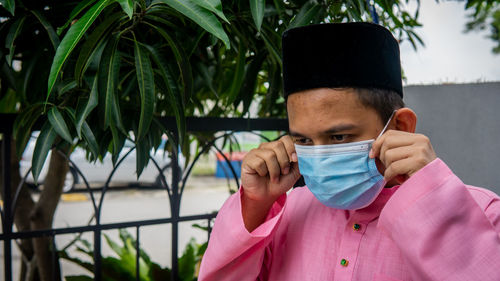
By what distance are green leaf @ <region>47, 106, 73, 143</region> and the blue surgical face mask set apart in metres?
0.66

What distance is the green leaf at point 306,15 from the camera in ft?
3.79

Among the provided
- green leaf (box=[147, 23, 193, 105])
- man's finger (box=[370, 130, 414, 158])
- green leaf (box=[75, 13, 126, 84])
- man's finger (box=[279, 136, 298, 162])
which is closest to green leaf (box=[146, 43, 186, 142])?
green leaf (box=[147, 23, 193, 105])

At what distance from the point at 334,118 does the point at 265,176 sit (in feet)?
0.82

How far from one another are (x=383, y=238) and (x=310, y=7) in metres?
0.70

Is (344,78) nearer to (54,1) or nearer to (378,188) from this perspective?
(378,188)

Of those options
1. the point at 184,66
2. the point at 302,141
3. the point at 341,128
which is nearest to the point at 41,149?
the point at 184,66

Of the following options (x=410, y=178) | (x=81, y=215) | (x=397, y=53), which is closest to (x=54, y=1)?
(x=397, y=53)

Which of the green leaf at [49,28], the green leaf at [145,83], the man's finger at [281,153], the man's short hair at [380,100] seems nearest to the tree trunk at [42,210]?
the green leaf at [49,28]

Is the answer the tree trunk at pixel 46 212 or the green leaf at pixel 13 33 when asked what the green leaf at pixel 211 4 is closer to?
the green leaf at pixel 13 33

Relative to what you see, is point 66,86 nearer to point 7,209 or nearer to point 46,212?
point 7,209

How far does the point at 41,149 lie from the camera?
46.3 inches

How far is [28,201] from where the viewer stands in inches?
81.2

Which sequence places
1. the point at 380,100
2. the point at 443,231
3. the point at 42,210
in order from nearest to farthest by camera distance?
the point at 443,231
the point at 380,100
the point at 42,210

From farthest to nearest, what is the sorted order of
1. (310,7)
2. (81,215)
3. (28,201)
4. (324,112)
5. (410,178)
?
(81,215), (28,201), (310,7), (324,112), (410,178)
